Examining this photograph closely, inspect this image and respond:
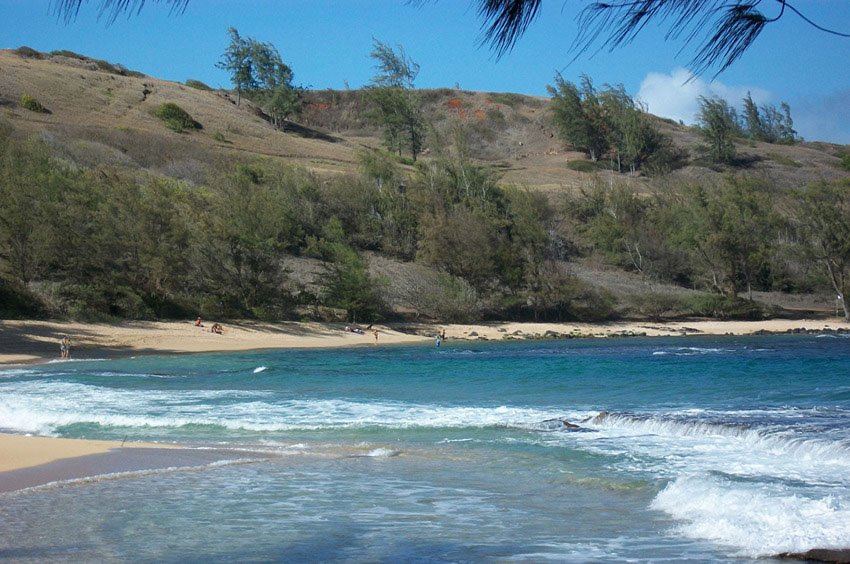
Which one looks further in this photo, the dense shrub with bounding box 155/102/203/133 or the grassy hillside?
the dense shrub with bounding box 155/102/203/133

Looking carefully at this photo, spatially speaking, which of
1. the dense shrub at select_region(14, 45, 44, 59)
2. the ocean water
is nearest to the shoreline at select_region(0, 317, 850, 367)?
the ocean water

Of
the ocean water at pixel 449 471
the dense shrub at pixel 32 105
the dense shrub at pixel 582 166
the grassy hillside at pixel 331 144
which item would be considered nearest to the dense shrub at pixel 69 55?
the grassy hillside at pixel 331 144

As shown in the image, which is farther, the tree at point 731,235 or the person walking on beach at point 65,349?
the tree at point 731,235

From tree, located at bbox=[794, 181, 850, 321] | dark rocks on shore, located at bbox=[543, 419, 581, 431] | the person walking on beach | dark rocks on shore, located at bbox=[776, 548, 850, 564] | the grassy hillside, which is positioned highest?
the grassy hillside

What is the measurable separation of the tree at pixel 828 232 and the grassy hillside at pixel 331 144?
384 centimetres

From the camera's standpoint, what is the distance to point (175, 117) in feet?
297

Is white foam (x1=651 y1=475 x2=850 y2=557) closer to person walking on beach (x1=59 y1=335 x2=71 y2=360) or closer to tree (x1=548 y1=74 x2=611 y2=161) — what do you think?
person walking on beach (x1=59 y1=335 x2=71 y2=360)

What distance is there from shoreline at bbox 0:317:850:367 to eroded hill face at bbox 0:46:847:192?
22.7 m

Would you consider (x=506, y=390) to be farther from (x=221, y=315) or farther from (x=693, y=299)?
(x=693, y=299)

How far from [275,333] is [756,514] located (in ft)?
123

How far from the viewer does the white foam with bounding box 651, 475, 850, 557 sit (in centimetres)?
804

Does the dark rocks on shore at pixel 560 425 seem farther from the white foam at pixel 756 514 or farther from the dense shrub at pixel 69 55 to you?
the dense shrub at pixel 69 55

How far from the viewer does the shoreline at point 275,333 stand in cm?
3647

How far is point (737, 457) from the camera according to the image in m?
12.7
